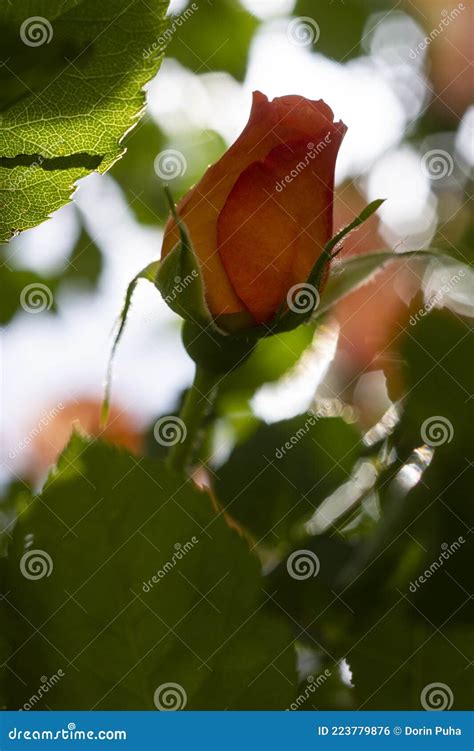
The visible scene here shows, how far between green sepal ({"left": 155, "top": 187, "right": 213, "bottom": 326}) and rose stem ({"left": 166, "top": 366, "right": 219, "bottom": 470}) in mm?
30

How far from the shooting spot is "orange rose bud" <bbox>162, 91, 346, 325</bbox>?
1.23ft

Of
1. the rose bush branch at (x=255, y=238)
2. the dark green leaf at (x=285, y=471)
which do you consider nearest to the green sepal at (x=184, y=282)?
the rose bush branch at (x=255, y=238)

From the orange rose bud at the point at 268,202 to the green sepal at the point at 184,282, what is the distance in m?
0.01

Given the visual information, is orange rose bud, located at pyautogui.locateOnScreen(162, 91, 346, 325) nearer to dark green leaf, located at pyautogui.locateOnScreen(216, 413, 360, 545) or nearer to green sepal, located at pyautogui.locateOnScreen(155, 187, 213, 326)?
green sepal, located at pyautogui.locateOnScreen(155, 187, 213, 326)

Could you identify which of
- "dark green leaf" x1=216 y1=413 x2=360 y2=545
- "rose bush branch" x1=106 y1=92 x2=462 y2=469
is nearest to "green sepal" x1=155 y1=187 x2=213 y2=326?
"rose bush branch" x1=106 y1=92 x2=462 y2=469

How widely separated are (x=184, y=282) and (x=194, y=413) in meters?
0.07

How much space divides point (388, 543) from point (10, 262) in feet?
1.50

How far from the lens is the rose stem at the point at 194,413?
0.40 m

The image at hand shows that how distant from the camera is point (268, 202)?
385 millimetres

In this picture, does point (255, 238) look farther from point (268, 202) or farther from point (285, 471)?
point (285, 471)

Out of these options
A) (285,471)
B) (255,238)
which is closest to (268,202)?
(255,238)

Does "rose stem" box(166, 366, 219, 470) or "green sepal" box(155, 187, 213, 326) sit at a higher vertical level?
"green sepal" box(155, 187, 213, 326)

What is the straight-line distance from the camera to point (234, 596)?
36 cm

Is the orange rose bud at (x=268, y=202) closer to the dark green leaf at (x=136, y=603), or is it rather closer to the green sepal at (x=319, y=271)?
the green sepal at (x=319, y=271)
